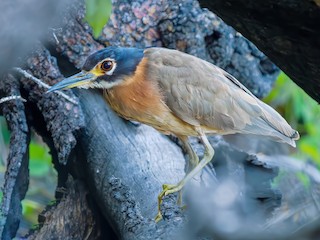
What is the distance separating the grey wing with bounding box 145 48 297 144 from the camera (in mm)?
3143

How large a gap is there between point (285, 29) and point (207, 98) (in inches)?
47.7

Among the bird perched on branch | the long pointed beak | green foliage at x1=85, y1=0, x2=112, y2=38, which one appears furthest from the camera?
the bird perched on branch

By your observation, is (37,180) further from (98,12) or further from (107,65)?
(98,12)

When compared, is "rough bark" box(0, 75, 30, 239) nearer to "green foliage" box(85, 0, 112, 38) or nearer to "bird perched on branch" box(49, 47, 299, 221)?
"bird perched on branch" box(49, 47, 299, 221)

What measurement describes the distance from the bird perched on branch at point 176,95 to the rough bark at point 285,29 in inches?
39.2

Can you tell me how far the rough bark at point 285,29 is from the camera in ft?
6.29

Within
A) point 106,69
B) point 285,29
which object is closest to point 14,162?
point 106,69

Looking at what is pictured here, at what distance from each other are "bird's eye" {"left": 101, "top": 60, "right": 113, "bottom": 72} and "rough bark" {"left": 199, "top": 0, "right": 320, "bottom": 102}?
3.34ft

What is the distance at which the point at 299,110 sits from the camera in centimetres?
538

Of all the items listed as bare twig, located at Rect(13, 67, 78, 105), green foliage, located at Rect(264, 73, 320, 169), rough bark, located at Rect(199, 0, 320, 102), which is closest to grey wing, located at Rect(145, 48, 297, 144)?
bare twig, located at Rect(13, 67, 78, 105)

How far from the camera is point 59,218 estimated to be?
3.51 m

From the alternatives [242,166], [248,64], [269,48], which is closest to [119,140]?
[242,166]

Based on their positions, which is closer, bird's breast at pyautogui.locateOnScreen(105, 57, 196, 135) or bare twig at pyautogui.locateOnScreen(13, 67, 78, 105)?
bird's breast at pyautogui.locateOnScreen(105, 57, 196, 135)

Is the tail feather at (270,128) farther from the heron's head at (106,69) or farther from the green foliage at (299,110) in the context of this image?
the green foliage at (299,110)
